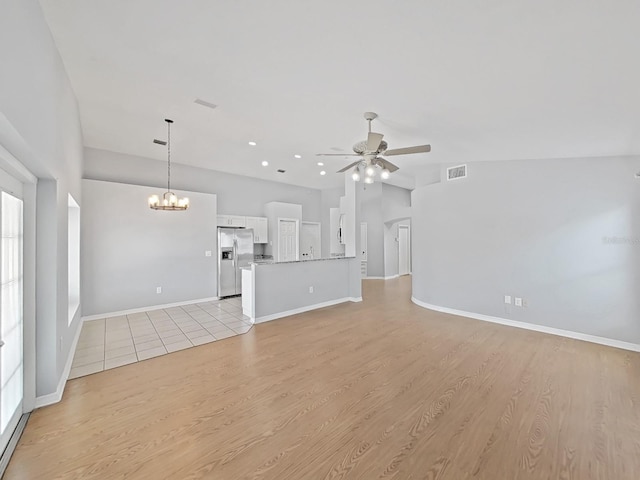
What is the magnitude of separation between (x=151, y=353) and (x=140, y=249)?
9.27 feet

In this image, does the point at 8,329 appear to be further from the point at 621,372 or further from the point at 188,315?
the point at 621,372

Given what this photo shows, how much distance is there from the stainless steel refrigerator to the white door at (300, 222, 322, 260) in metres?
2.29

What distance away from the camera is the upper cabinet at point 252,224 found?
720cm

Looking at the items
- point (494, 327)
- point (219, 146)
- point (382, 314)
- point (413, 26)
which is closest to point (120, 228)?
point (219, 146)

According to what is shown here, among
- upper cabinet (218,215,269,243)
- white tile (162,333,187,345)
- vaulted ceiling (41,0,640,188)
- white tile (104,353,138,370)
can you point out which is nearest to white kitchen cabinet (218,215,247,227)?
upper cabinet (218,215,269,243)

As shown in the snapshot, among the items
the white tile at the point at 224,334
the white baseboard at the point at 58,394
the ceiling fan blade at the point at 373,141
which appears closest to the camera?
the white baseboard at the point at 58,394

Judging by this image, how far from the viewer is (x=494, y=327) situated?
4.48m

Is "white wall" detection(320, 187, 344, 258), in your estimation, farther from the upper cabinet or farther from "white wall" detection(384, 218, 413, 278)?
the upper cabinet

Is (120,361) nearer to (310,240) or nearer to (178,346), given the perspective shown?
(178,346)

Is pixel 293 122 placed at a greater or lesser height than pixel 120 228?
greater

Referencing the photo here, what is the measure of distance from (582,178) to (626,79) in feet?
7.66

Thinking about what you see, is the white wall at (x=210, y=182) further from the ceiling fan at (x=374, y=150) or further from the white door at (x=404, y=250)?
the ceiling fan at (x=374, y=150)

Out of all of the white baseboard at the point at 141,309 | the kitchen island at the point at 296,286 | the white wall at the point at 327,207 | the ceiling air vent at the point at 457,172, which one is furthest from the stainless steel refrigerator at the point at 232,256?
the ceiling air vent at the point at 457,172

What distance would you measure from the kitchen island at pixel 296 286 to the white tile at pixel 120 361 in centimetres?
184
